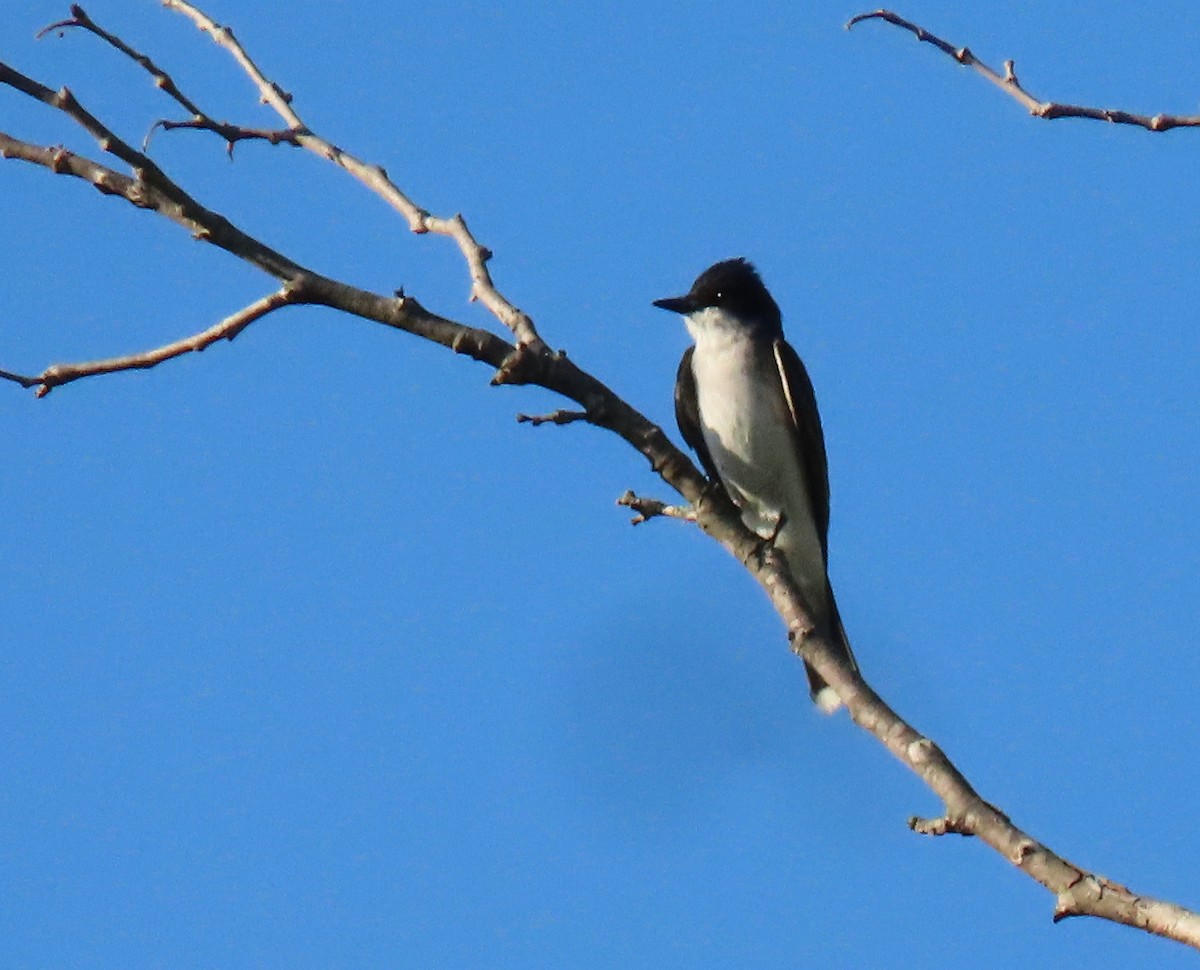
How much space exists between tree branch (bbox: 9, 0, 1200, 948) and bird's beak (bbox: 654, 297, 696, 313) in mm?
4704

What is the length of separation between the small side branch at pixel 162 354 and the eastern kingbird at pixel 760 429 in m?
5.02

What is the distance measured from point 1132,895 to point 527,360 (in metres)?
1.73

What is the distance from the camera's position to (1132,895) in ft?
9.86

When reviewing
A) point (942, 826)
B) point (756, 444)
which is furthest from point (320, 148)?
point (756, 444)

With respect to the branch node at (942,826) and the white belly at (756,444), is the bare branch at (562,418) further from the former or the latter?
the white belly at (756,444)

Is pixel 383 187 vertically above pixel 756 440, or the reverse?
pixel 756 440

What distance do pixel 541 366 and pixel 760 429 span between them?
4.76 metres

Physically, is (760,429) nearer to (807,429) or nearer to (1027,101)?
(807,429)

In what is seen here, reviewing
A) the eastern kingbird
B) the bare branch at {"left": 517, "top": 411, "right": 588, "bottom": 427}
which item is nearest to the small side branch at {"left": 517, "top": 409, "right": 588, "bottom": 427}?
the bare branch at {"left": 517, "top": 411, "right": 588, "bottom": 427}

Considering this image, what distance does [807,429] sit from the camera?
8633 millimetres

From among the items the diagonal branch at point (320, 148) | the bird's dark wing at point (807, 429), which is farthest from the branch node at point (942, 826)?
the bird's dark wing at point (807, 429)

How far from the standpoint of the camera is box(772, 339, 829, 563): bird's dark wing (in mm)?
8625

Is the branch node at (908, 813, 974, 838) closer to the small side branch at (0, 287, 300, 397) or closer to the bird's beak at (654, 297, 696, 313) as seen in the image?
the small side branch at (0, 287, 300, 397)

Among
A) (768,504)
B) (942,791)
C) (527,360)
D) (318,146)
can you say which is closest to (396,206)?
(318,146)
